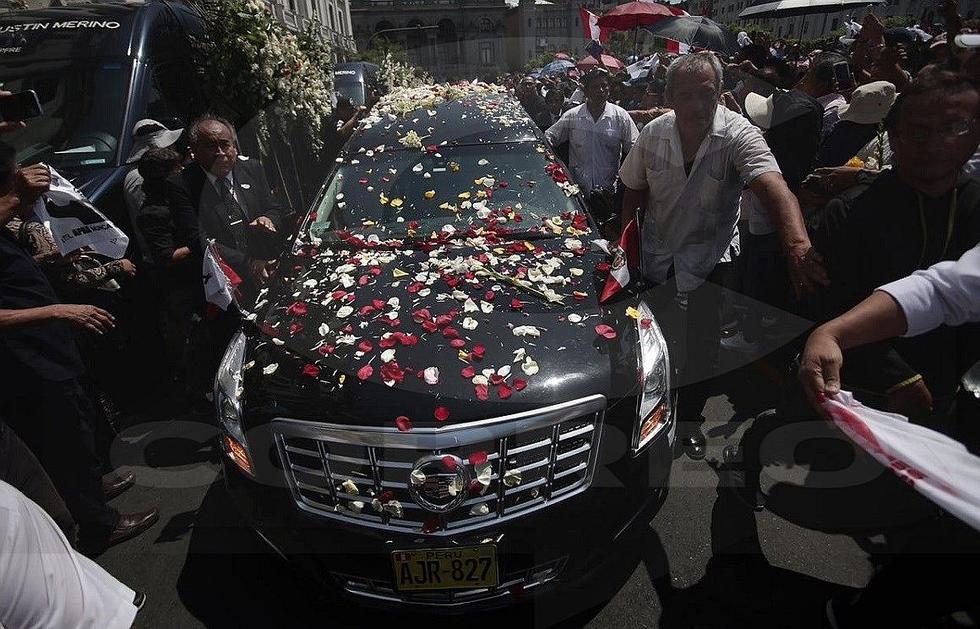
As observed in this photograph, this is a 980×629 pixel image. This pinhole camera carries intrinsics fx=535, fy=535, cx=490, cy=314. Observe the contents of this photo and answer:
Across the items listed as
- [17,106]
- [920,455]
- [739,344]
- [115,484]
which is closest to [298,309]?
[17,106]

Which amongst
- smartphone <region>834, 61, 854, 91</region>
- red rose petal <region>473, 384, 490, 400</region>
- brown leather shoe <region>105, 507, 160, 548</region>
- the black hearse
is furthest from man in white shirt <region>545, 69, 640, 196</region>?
brown leather shoe <region>105, 507, 160, 548</region>

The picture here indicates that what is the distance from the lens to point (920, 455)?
57.3 inches

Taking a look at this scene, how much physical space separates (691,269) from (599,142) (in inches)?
101

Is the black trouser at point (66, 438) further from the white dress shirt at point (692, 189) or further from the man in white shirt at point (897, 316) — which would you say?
the white dress shirt at point (692, 189)

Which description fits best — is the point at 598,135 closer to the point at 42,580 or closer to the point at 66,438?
the point at 66,438

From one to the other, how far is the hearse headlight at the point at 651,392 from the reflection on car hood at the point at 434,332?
3.3 inches

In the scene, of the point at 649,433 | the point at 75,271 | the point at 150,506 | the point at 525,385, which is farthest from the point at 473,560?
the point at 75,271

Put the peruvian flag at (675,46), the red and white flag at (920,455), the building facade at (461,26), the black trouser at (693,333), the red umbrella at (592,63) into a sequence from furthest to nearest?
the building facade at (461,26), the red umbrella at (592,63), the peruvian flag at (675,46), the black trouser at (693,333), the red and white flag at (920,455)

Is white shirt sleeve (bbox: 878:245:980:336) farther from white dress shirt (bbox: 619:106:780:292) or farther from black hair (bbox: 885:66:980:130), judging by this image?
white dress shirt (bbox: 619:106:780:292)

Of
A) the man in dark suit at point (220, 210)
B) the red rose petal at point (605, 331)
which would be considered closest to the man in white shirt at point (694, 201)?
the red rose petal at point (605, 331)

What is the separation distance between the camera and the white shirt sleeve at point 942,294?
5.14 ft

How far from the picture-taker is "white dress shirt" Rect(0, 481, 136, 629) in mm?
1526

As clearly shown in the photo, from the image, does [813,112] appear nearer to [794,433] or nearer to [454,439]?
[794,433]

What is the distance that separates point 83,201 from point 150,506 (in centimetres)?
172
